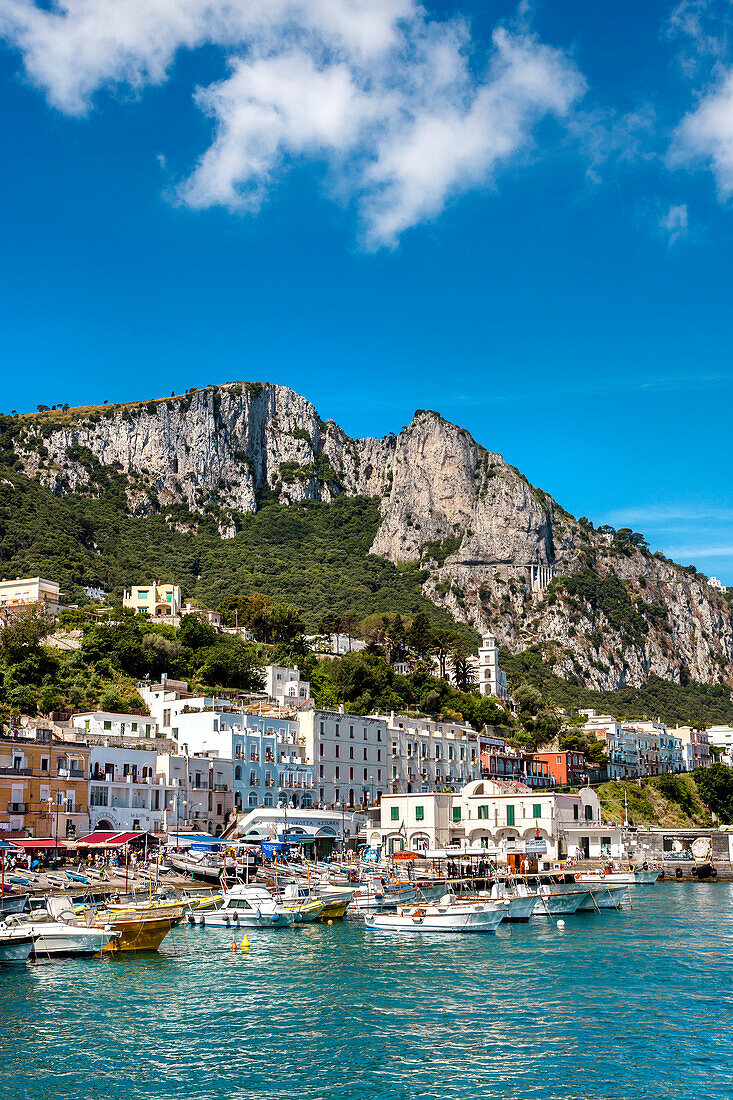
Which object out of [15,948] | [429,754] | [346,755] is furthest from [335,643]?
[15,948]

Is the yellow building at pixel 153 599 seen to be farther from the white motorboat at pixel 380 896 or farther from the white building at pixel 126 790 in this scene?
the white motorboat at pixel 380 896

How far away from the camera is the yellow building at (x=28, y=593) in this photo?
126 meters

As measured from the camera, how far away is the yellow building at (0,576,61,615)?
126 meters

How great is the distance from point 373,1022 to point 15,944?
1736 centimetres

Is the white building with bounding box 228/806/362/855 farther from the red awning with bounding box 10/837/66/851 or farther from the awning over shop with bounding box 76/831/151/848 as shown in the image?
the red awning with bounding box 10/837/66/851

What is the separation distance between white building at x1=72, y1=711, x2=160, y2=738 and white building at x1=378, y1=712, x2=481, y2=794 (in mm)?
25540

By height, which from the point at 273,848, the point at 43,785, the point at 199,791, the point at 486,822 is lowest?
the point at 273,848

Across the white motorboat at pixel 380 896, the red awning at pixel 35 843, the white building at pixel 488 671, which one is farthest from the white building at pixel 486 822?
the white building at pixel 488 671

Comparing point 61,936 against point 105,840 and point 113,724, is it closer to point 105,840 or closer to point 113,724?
point 105,840

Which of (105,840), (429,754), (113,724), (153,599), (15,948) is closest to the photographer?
(15,948)

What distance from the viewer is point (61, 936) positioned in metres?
44.1

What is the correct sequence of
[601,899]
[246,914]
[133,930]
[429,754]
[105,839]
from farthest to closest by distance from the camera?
[429,754] → [601,899] → [105,839] → [246,914] → [133,930]

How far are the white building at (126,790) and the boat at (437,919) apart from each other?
84.8 ft

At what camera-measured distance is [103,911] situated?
46.8 m
